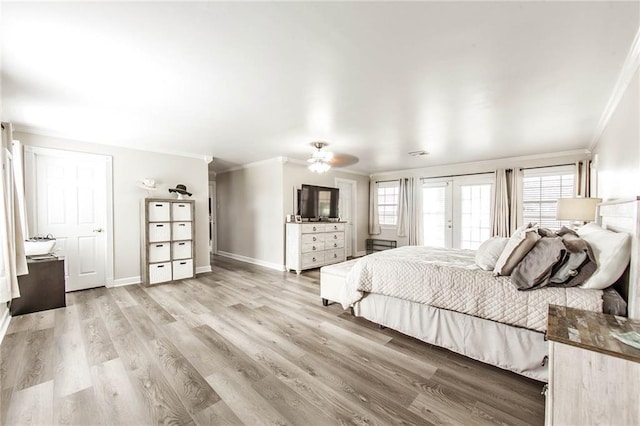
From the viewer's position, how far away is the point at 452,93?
238cm

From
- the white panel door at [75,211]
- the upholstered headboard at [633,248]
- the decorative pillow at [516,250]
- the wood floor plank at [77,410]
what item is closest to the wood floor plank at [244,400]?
the wood floor plank at [77,410]

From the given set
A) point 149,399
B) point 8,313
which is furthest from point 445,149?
point 8,313

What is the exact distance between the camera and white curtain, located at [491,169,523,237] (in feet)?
16.3

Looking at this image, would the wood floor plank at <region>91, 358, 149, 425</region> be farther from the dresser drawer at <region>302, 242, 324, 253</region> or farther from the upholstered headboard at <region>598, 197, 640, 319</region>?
the dresser drawer at <region>302, 242, 324, 253</region>

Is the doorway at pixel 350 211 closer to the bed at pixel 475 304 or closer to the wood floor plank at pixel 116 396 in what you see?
the bed at pixel 475 304

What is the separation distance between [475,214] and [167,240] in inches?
237

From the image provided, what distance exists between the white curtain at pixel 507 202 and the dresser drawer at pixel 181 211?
5.84 meters

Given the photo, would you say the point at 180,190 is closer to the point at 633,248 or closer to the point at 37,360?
the point at 37,360

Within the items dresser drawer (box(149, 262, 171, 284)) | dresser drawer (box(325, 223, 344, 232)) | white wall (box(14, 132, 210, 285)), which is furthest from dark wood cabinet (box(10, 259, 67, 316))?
dresser drawer (box(325, 223, 344, 232))

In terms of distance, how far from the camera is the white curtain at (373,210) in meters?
7.15

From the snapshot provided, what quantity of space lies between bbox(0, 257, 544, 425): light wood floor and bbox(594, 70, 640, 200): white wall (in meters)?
1.74

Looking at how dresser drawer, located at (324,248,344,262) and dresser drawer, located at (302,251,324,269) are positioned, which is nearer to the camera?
dresser drawer, located at (302,251,324,269)

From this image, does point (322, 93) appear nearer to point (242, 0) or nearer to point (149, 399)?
point (242, 0)

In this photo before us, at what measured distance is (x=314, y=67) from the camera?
1964mm
